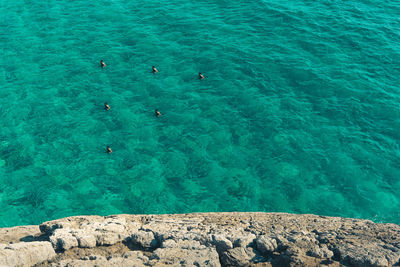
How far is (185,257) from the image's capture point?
13195 millimetres

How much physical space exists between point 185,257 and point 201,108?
1608 cm

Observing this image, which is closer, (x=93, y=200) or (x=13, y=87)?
(x=93, y=200)

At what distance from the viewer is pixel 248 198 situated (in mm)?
21953

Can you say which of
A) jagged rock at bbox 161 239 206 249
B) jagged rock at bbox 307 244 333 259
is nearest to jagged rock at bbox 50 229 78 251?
jagged rock at bbox 161 239 206 249

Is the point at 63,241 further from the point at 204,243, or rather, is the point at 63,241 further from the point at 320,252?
the point at 320,252

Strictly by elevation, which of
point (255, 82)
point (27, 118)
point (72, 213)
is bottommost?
point (72, 213)

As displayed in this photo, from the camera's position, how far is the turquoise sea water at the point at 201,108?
22.2 m

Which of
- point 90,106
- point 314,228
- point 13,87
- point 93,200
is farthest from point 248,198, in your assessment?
point 13,87

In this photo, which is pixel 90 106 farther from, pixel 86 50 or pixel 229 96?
pixel 229 96

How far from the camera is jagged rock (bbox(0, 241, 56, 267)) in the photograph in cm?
1254

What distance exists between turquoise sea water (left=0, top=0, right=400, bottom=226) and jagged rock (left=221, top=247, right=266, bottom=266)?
7.72 metres

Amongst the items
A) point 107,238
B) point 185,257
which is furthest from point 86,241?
point 185,257

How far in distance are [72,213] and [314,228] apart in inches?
545

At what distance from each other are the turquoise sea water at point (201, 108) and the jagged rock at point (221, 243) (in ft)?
24.4
